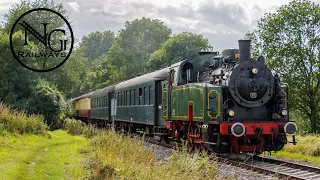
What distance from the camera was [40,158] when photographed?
44.7ft

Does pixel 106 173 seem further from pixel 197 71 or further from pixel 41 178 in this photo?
pixel 197 71

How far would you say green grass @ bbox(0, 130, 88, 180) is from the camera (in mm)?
10375

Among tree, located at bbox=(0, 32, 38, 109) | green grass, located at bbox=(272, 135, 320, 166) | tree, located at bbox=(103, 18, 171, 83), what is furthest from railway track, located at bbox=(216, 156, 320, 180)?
tree, located at bbox=(103, 18, 171, 83)

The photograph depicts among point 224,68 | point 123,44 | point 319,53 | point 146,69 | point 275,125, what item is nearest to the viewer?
point 275,125

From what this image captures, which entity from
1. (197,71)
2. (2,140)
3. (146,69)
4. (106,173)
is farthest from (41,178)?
(146,69)

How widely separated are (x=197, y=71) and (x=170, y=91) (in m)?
1.37

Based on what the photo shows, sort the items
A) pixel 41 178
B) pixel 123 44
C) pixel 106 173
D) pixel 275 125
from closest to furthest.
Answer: pixel 106 173
pixel 41 178
pixel 275 125
pixel 123 44

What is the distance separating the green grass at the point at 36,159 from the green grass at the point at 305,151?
7114 millimetres

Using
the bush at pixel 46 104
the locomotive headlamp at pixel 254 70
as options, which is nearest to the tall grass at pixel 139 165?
the locomotive headlamp at pixel 254 70

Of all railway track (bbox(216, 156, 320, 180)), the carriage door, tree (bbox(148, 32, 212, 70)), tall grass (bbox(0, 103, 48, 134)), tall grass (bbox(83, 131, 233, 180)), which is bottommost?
railway track (bbox(216, 156, 320, 180))

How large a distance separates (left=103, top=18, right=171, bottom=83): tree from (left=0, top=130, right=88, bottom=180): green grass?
1615 inches

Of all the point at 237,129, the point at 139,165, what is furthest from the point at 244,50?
the point at 139,165

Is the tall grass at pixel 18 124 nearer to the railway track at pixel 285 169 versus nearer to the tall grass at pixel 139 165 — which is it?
the tall grass at pixel 139 165

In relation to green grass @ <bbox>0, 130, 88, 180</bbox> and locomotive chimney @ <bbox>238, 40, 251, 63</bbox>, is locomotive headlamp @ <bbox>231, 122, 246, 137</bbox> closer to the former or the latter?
locomotive chimney @ <bbox>238, 40, 251, 63</bbox>
